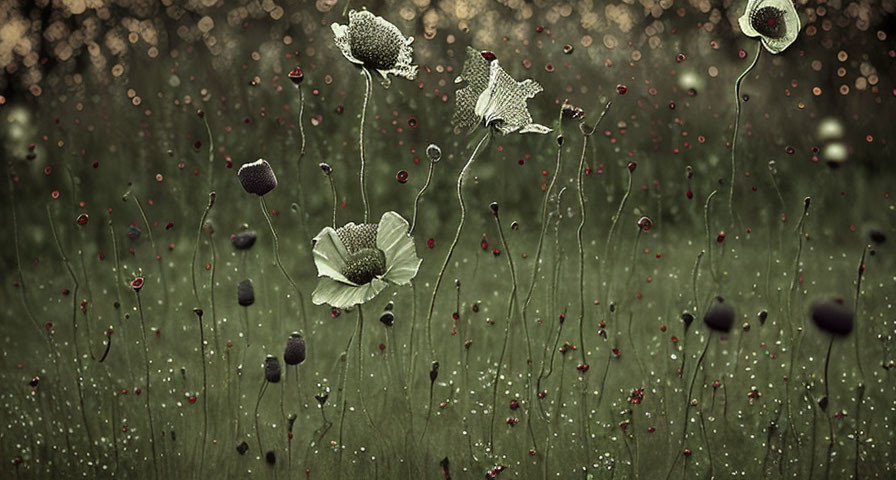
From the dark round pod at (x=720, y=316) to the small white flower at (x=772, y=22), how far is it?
25 centimetres

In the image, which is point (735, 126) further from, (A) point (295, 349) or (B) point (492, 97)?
(A) point (295, 349)

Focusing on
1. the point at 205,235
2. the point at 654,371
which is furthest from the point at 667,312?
the point at 205,235

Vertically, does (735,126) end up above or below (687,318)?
above

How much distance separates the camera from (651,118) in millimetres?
785

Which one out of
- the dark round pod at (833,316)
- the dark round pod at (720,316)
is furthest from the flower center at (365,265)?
the dark round pod at (833,316)

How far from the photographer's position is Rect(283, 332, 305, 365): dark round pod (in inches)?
31.5

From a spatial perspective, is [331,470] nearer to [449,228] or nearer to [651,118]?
[449,228]

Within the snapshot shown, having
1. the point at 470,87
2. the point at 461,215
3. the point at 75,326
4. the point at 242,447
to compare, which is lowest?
the point at 242,447

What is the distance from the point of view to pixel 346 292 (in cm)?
77

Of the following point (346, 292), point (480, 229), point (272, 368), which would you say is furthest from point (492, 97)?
point (272, 368)

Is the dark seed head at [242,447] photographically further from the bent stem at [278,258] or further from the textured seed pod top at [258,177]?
the textured seed pod top at [258,177]

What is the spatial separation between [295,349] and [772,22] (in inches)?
21.9

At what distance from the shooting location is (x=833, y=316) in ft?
2.60

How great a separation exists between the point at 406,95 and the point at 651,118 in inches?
9.4
